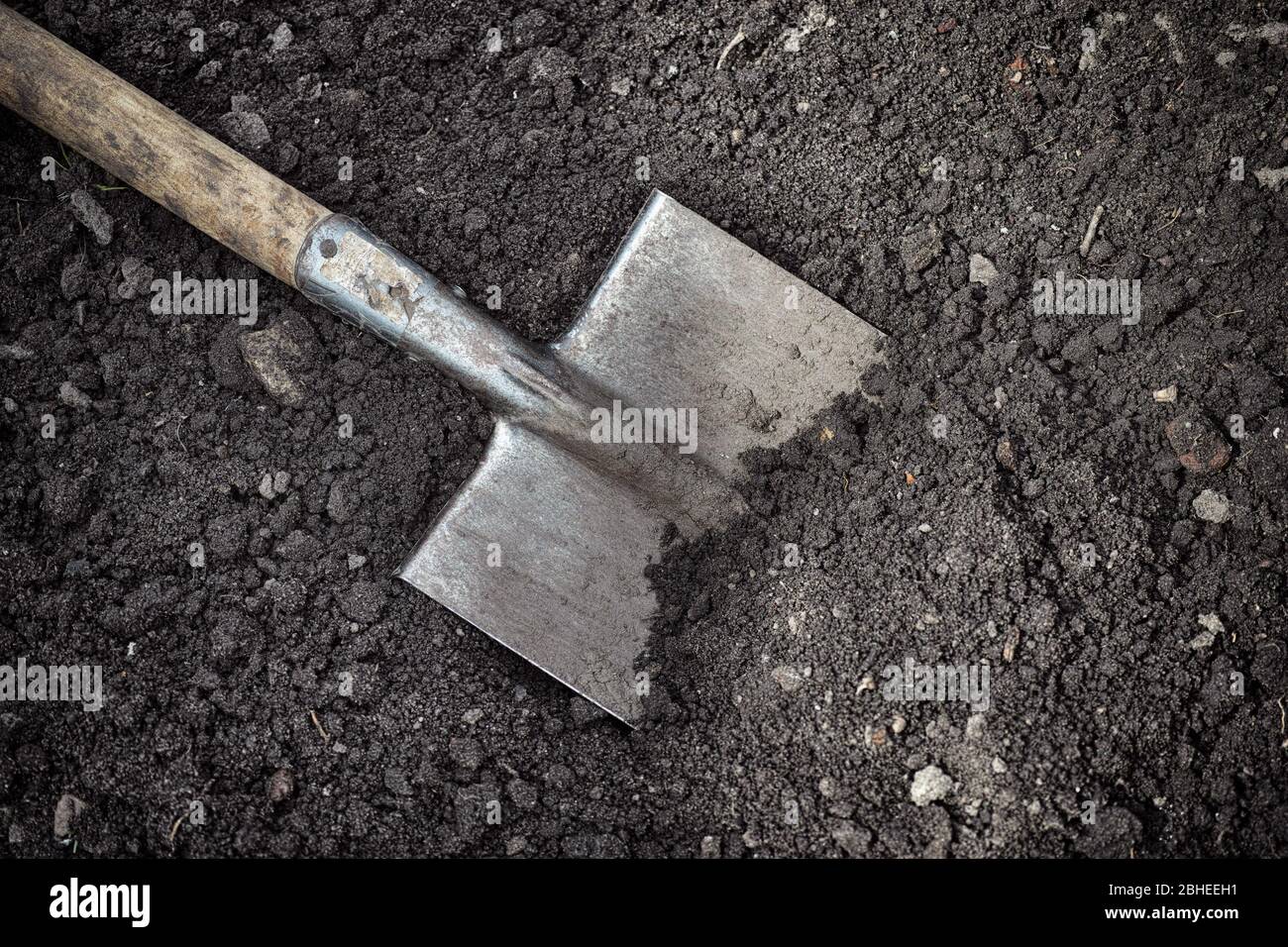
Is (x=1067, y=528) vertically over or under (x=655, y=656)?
over

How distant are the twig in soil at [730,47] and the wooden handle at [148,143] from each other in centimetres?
132

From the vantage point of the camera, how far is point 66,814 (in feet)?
9.65

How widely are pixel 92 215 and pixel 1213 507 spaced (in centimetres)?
336

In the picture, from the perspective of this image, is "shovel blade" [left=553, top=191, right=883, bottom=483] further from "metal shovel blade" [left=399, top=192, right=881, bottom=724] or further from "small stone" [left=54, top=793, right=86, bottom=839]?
"small stone" [left=54, top=793, right=86, bottom=839]

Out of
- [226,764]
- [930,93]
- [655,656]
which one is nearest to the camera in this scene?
[226,764]

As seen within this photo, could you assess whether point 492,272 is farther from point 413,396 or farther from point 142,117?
point 142,117

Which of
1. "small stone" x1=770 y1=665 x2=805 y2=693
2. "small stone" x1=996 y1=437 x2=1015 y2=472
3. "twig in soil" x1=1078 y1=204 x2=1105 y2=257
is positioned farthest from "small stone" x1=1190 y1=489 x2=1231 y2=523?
"small stone" x1=770 y1=665 x2=805 y2=693

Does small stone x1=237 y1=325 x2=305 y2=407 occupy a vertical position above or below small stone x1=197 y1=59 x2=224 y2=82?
below

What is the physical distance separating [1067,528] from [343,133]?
97.0 inches

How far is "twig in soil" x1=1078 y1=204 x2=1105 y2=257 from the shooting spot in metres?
3.30

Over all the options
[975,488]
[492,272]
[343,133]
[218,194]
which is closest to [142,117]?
[218,194]

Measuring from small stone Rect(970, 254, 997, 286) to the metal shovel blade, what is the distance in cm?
35

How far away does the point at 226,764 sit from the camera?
3023 millimetres

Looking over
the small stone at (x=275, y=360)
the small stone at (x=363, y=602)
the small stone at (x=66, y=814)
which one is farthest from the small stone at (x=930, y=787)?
the small stone at (x=66, y=814)
